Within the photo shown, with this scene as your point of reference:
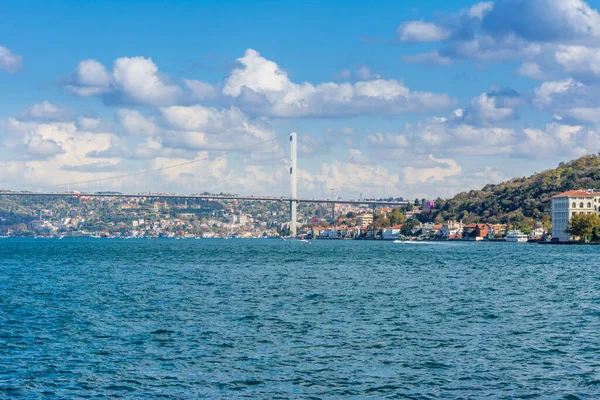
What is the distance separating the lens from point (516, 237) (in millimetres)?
122125

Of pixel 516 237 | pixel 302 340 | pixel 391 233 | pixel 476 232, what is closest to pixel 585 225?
pixel 516 237

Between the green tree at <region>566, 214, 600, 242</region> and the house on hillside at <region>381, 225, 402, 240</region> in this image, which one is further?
the house on hillside at <region>381, 225, 402, 240</region>

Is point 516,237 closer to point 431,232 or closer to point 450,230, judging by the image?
point 450,230

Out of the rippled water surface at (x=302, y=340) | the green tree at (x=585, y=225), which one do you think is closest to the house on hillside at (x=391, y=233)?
the green tree at (x=585, y=225)

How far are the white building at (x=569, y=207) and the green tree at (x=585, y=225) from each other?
9926mm

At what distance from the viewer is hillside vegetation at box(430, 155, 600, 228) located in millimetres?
138875

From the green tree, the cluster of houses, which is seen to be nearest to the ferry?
the cluster of houses

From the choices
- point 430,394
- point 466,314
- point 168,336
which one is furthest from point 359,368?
point 466,314

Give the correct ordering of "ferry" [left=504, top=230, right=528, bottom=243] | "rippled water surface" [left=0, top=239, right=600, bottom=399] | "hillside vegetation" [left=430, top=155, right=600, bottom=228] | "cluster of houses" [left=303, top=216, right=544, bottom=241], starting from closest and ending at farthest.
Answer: "rippled water surface" [left=0, top=239, right=600, bottom=399]
"ferry" [left=504, top=230, right=528, bottom=243]
"hillside vegetation" [left=430, top=155, right=600, bottom=228]
"cluster of houses" [left=303, top=216, right=544, bottom=241]

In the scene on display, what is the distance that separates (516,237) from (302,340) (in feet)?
359

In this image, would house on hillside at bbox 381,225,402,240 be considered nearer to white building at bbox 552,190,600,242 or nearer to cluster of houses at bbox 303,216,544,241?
cluster of houses at bbox 303,216,544,241

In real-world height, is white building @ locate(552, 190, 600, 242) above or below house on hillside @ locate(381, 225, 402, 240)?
above

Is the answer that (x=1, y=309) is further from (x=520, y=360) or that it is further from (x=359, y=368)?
(x=520, y=360)

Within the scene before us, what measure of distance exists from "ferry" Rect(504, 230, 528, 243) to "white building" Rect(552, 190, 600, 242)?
12278 mm
